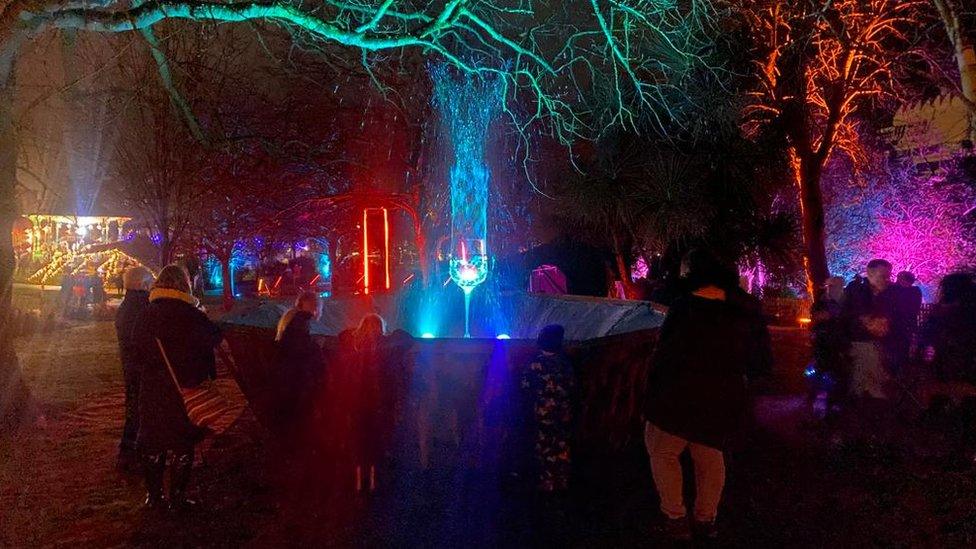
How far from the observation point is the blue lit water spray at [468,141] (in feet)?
32.5

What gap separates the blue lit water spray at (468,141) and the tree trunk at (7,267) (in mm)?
5151

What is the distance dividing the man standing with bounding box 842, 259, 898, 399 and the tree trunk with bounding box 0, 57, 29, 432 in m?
8.83

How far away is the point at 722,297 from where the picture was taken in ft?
13.3

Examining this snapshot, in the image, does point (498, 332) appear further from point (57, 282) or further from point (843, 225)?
point (57, 282)

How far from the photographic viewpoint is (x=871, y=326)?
682cm

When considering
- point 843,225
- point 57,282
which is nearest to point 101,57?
point 843,225

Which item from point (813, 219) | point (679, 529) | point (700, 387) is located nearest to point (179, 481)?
point (679, 529)

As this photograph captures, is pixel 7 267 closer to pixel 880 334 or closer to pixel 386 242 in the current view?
pixel 386 242

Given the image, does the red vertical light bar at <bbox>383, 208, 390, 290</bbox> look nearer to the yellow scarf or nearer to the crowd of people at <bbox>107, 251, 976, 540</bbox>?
the crowd of people at <bbox>107, 251, 976, 540</bbox>

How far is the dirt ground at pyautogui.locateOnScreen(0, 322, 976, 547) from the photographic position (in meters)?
4.40

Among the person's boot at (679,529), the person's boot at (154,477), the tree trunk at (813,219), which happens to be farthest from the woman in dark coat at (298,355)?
the tree trunk at (813,219)

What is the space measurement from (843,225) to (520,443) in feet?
56.4

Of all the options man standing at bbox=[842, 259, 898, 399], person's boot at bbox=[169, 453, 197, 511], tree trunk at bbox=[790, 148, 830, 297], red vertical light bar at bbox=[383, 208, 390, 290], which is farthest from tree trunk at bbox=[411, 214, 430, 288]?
tree trunk at bbox=[790, 148, 830, 297]

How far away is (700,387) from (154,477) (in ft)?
12.4
